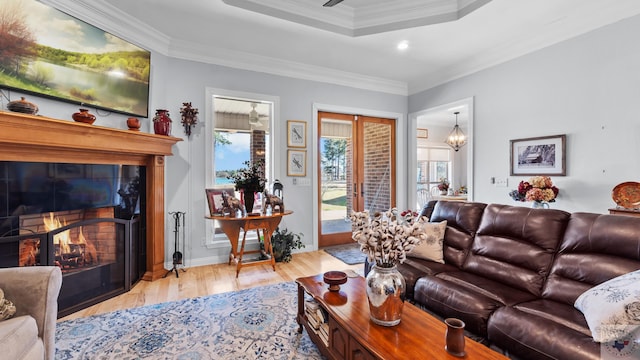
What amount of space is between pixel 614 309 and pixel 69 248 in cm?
380

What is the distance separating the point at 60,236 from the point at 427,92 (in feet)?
17.1

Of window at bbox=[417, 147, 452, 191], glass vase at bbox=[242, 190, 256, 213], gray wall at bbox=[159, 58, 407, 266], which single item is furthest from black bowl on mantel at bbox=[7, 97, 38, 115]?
window at bbox=[417, 147, 452, 191]

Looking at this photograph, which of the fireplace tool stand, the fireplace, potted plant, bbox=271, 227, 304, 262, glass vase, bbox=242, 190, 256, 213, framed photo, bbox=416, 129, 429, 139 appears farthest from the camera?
framed photo, bbox=416, 129, 429, 139

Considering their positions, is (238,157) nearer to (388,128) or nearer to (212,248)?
(212,248)

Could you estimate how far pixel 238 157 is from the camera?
13.6 feet

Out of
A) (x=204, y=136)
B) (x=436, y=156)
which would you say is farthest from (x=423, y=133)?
(x=204, y=136)

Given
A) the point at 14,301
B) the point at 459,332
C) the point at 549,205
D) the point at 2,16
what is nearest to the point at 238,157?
the point at 2,16

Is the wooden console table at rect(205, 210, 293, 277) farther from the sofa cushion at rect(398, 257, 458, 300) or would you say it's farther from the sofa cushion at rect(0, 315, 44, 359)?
the sofa cushion at rect(0, 315, 44, 359)

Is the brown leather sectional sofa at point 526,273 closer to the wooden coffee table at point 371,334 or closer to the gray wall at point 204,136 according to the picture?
the wooden coffee table at point 371,334

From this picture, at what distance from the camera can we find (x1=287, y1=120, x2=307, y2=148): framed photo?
434 centimetres

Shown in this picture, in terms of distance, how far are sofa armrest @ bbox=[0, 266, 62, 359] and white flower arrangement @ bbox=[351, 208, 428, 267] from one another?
1.71m

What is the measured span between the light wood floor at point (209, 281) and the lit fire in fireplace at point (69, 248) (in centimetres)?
43

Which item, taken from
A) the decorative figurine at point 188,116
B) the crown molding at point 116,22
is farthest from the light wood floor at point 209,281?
the crown molding at point 116,22

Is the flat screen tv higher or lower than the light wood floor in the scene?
higher
